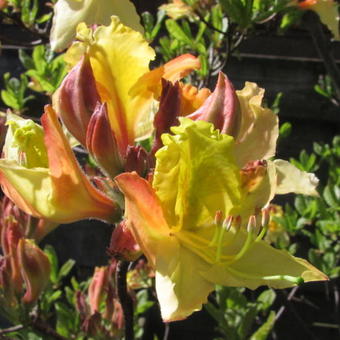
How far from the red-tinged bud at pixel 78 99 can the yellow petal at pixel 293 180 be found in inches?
9.2

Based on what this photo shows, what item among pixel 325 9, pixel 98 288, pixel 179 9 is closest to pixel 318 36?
pixel 325 9

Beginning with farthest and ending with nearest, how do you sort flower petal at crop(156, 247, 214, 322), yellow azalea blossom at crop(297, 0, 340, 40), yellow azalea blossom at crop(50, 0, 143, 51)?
yellow azalea blossom at crop(297, 0, 340, 40) < yellow azalea blossom at crop(50, 0, 143, 51) < flower petal at crop(156, 247, 214, 322)

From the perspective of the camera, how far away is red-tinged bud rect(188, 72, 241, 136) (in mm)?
634

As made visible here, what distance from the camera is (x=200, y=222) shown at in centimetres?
66

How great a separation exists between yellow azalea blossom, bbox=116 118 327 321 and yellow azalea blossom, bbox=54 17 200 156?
0.37ft

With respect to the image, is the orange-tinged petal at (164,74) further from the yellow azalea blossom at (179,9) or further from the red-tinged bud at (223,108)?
the yellow azalea blossom at (179,9)

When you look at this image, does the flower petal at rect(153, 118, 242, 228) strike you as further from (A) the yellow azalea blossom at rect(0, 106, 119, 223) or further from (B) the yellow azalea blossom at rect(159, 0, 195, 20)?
(B) the yellow azalea blossom at rect(159, 0, 195, 20)

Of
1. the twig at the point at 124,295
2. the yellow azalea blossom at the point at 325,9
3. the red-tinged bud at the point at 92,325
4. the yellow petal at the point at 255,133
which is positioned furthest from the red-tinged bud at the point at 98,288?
the yellow azalea blossom at the point at 325,9

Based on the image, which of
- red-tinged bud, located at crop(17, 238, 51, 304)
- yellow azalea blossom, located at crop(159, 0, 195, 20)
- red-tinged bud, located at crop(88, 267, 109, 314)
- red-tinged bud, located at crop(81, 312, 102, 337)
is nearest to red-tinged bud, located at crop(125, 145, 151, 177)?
red-tinged bud, located at crop(17, 238, 51, 304)

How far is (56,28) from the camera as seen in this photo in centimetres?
81

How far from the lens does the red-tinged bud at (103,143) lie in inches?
25.2

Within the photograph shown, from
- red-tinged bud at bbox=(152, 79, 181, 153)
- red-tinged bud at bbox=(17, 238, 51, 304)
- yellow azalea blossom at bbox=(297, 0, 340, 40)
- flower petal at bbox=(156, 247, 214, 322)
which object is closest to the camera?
flower petal at bbox=(156, 247, 214, 322)

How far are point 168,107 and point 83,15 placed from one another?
234mm

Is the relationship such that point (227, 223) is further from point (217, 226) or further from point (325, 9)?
point (325, 9)
